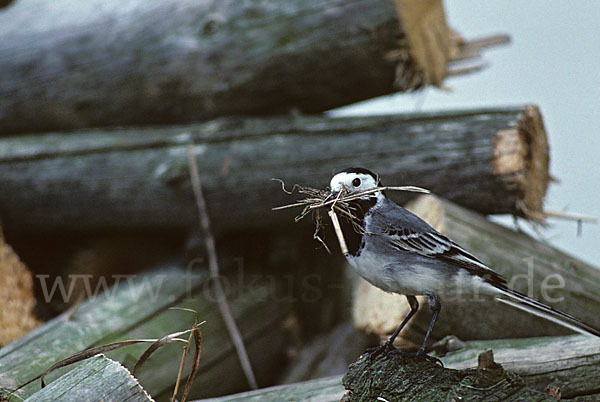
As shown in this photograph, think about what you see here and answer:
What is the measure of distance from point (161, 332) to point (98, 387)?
4.19 feet

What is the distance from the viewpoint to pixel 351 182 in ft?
6.14

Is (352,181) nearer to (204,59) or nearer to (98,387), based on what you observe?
(98,387)

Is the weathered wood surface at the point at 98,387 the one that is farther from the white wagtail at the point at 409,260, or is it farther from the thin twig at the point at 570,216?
the thin twig at the point at 570,216

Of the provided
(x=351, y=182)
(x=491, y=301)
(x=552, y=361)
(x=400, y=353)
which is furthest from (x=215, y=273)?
(x=552, y=361)

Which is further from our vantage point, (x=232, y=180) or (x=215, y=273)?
(x=215, y=273)

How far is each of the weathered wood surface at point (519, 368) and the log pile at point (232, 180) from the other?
0.08ft

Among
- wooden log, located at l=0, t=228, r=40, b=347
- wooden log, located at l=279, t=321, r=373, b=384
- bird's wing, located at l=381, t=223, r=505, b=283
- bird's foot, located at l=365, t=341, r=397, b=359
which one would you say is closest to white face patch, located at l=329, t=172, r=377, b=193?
bird's wing, located at l=381, t=223, r=505, b=283

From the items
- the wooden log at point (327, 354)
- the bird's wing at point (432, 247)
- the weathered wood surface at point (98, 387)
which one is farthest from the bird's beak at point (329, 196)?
the wooden log at point (327, 354)

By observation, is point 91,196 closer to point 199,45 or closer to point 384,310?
point 199,45

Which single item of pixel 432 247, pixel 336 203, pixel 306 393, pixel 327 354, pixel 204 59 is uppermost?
pixel 204 59

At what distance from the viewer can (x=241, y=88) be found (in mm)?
3789

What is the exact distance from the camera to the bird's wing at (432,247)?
1.99 m

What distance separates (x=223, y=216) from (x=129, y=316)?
791mm

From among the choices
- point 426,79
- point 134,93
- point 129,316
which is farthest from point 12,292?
point 426,79
